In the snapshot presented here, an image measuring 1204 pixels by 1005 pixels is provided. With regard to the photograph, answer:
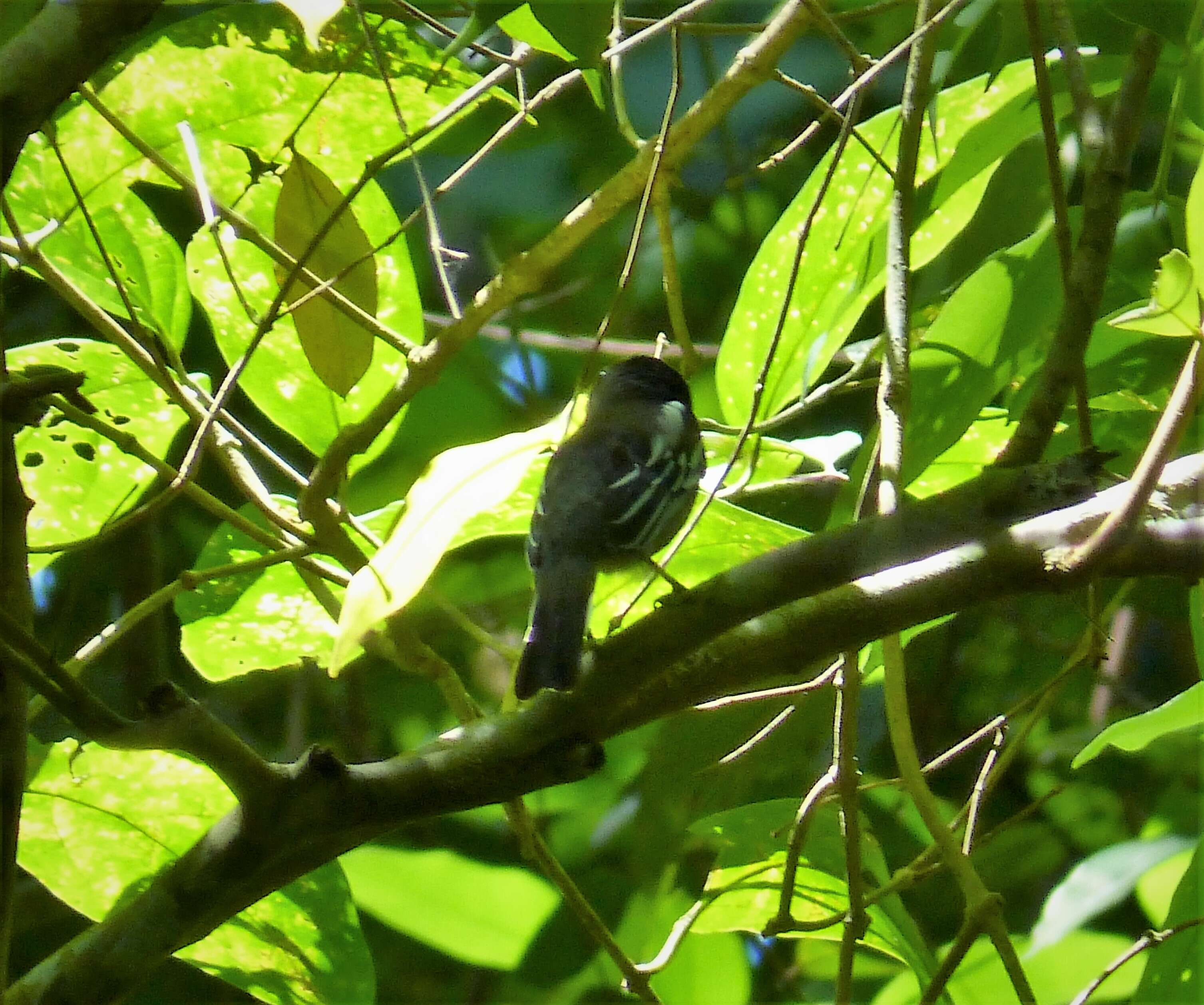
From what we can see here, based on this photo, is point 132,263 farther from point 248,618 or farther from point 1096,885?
point 1096,885

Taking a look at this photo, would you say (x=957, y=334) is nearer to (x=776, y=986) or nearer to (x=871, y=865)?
(x=871, y=865)

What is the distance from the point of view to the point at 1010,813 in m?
A: 3.03

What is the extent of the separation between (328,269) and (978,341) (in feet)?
3.17

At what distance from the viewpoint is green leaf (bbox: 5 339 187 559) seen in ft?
6.52

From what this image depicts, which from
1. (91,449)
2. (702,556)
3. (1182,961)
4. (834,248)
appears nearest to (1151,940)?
(1182,961)

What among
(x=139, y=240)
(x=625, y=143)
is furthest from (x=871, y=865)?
(x=625, y=143)

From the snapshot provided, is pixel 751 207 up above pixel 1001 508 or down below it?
above

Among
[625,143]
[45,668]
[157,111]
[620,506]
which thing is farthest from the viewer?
[625,143]

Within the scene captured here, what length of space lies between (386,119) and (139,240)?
1.54 feet

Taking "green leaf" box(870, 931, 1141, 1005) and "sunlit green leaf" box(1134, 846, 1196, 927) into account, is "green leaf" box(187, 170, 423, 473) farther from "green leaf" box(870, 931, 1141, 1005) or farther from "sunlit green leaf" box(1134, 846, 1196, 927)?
"sunlit green leaf" box(1134, 846, 1196, 927)

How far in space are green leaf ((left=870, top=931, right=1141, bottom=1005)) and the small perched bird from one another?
2.85ft

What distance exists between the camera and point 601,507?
224 centimetres

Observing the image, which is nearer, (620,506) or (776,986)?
(620,506)

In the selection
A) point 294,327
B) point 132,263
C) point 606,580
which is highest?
point 132,263
